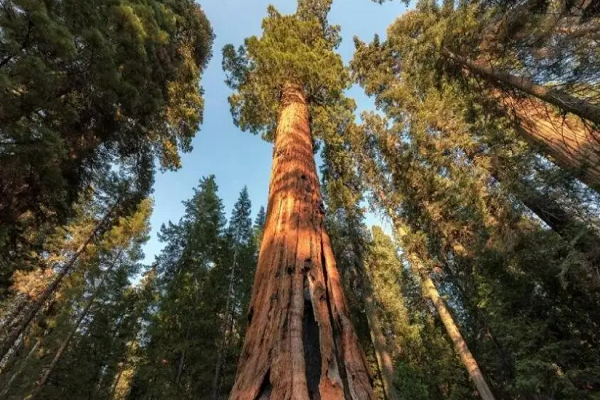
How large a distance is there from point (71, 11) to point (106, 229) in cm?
1540

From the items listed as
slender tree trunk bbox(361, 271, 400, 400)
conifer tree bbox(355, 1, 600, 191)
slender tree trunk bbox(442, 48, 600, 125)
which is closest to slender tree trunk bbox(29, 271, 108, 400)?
slender tree trunk bbox(361, 271, 400, 400)

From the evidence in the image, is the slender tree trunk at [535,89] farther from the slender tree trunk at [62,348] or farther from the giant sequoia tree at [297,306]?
the slender tree trunk at [62,348]

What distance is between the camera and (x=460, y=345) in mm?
11711

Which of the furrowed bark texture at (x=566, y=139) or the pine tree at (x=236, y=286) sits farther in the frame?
the pine tree at (x=236, y=286)

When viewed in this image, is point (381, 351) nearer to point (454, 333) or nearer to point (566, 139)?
point (454, 333)

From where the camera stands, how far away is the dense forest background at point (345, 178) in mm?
6047

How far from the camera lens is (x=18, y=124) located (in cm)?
518

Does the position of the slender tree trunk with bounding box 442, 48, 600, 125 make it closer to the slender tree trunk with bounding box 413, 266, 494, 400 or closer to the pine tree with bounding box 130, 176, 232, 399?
the slender tree trunk with bounding box 413, 266, 494, 400

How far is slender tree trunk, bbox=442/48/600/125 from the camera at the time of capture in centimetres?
483

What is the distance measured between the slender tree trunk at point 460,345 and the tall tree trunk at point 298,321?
1084cm

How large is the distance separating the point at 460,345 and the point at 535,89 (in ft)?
30.3

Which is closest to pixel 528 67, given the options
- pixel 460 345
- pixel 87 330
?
pixel 460 345

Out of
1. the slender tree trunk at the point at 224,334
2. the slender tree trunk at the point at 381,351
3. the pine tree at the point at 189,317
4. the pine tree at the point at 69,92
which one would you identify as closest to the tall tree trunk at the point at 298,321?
the pine tree at the point at 69,92

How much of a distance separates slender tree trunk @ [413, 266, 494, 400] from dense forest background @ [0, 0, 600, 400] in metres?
0.07
